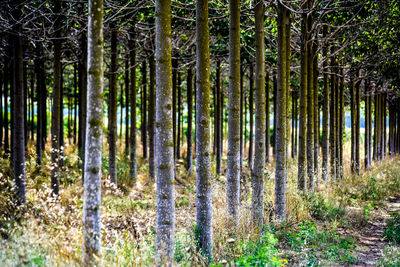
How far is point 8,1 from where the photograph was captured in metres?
7.53

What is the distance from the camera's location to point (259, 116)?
652 cm

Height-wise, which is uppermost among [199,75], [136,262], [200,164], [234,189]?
[199,75]

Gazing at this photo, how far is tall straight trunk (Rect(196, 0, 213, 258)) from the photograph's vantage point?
4.79m

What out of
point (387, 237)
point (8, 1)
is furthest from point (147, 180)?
point (387, 237)

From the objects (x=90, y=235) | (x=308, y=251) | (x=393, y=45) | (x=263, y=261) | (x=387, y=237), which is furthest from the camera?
(x=393, y=45)

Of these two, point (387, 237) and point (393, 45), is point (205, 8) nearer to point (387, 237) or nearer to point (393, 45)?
point (387, 237)

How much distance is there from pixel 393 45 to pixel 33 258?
34.2 ft

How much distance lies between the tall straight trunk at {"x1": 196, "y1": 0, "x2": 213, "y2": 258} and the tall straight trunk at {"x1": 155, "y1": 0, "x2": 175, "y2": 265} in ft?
2.83

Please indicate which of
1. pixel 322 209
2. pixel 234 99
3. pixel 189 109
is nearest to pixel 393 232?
pixel 322 209

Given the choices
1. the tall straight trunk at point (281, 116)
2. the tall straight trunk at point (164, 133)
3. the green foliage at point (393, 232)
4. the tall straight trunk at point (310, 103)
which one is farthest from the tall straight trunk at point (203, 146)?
the tall straight trunk at point (310, 103)

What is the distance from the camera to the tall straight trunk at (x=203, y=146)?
479cm

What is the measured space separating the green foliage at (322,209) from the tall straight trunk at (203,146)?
4444mm

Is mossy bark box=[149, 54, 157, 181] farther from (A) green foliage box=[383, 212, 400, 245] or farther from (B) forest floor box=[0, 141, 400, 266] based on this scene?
(A) green foliage box=[383, 212, 400, 245]

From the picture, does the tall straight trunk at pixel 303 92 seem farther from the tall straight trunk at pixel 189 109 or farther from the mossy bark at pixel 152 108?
the tall straight trunk at pixel 189 109
